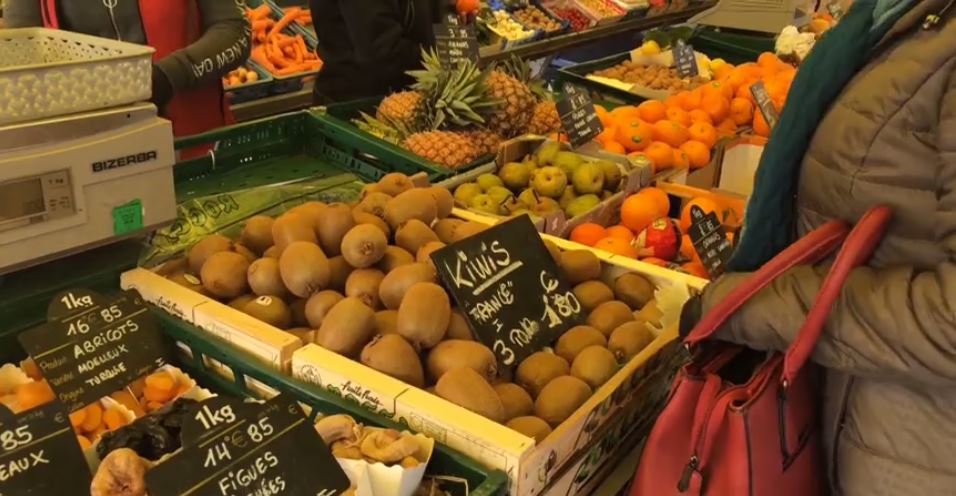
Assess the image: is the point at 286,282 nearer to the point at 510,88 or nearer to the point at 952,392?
the point at 952,392

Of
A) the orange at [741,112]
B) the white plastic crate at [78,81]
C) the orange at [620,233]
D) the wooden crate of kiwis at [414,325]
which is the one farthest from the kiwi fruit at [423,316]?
the orange at [741,112]

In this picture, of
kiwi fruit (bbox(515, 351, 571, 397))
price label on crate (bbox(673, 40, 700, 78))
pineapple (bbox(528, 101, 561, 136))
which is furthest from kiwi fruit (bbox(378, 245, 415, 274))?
price label on crate (bbox(673, 40, 700, 78))

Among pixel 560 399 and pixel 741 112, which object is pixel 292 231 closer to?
pixel 560 399

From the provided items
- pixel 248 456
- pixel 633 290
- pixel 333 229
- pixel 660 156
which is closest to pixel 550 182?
pixel 660 156

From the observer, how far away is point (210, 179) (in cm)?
261

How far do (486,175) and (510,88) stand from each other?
0.62 m

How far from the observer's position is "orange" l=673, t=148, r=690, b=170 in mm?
3143

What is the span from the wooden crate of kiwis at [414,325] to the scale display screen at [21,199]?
25 cm


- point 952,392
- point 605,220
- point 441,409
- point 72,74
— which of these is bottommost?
point 605,220

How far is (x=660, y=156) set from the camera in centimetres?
309

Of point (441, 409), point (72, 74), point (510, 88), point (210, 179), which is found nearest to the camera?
point (441, 409)

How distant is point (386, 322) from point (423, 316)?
0.36ft

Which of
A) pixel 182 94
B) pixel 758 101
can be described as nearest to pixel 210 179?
pixel 182 94

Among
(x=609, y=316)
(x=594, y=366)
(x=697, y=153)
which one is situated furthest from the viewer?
(x=697, y=153)
